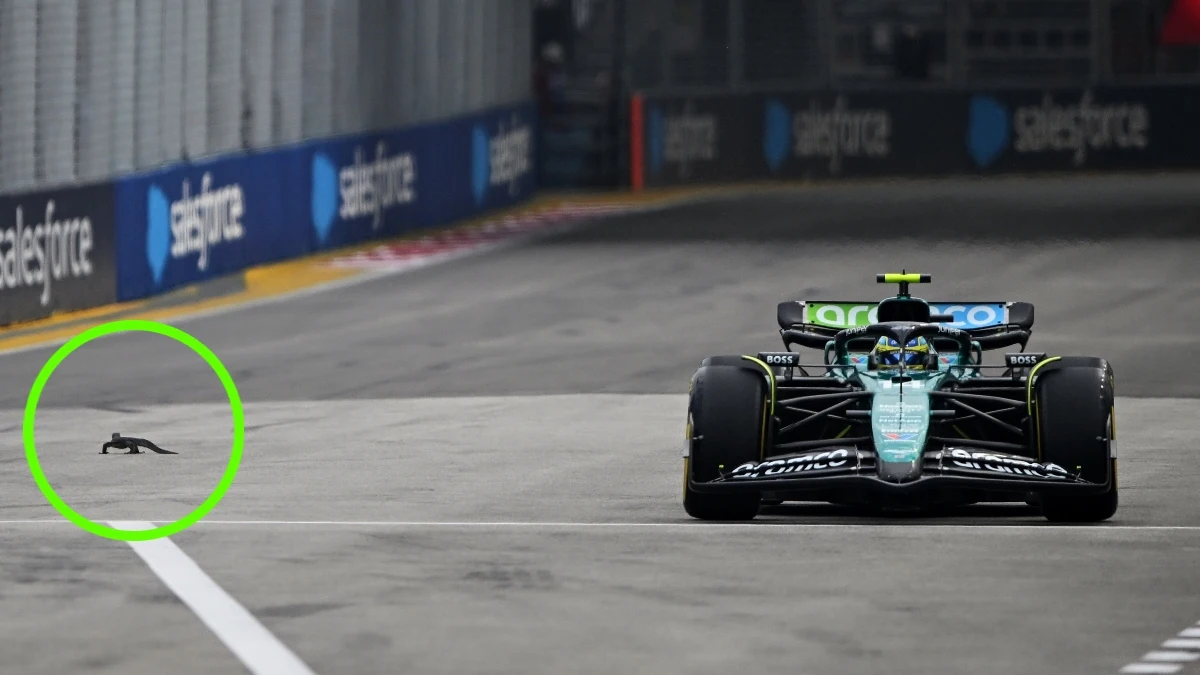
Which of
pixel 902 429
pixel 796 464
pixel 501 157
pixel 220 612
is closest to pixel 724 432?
pixel 796 464

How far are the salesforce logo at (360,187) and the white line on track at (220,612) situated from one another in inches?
808

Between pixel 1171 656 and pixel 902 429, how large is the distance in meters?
3.20

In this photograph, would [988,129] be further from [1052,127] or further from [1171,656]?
[1171,656]

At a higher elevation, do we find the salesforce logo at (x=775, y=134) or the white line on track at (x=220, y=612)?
the white line on track at (x=220, y=612)

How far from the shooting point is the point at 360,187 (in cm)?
3312

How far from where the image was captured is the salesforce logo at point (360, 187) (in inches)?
1251

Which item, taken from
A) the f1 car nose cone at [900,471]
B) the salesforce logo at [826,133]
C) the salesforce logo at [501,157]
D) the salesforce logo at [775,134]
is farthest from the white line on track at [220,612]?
the salesforce logo at [826,133]

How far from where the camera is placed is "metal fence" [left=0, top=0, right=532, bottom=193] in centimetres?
2491

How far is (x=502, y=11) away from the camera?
135ft

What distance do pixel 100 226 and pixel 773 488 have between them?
14587 millimetres

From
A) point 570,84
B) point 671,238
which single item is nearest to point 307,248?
point 671,238

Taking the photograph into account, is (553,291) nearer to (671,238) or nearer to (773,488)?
(671,238)

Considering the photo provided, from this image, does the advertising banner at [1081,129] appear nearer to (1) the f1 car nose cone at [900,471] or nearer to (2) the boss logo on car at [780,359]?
(2) the boss logo on car at [780,359]

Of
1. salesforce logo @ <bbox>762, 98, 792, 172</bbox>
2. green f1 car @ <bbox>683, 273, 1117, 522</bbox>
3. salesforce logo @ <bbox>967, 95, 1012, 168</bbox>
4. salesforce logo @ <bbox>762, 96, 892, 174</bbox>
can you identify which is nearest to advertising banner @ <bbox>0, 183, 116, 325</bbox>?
green f1 car @ <bbox>683, 273, 1117, 522</bbox>
